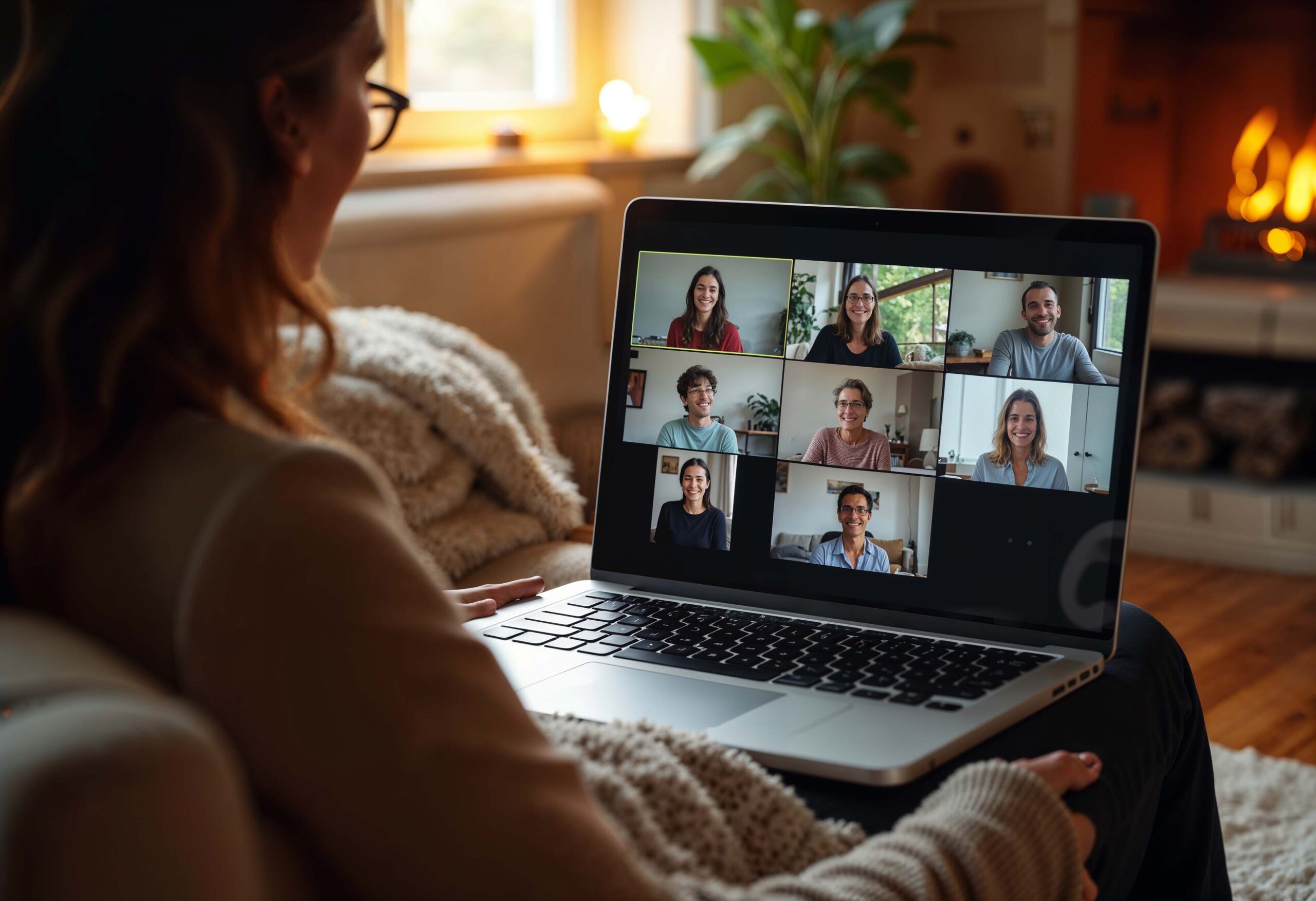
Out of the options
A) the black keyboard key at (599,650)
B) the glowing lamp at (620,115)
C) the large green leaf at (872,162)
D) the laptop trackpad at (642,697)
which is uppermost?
the glowing lamp at (620,115)

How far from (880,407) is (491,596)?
352mm

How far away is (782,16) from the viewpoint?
3.13 m

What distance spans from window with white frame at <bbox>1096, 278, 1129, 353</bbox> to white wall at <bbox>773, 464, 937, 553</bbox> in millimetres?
162

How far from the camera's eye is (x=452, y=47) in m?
3.09

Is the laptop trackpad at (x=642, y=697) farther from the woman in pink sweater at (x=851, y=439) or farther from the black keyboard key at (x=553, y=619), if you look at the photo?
the woman in pink sweater at (x=851, y=439)

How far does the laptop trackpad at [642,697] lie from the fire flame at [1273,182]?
3.01 m

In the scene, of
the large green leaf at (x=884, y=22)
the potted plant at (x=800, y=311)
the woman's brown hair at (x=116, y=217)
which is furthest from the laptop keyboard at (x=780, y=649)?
the large green leaf at (x=884, y=22)

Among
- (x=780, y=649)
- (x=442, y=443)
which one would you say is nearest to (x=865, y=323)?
(x=780, y=649)

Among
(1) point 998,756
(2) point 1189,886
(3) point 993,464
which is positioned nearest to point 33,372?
(1) point 998,756

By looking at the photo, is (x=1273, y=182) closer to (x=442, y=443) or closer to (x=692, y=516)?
(x=442, y=443)

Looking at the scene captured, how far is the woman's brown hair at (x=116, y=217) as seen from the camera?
518 millimetres

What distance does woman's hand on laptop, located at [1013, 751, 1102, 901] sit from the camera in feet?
2.25

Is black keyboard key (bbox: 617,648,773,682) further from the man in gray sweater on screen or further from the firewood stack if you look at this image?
the firewood stack

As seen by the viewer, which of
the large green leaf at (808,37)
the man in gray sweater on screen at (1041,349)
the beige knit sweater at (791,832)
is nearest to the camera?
the beige knit sweater at (791,832)
